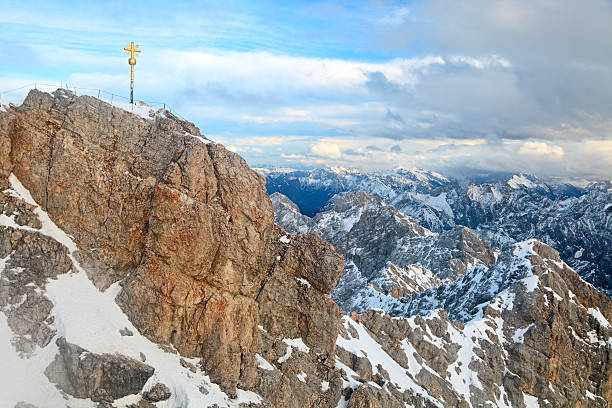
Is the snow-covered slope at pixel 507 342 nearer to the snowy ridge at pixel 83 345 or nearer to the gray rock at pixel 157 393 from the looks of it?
the snowy ridge at pixel 83 345

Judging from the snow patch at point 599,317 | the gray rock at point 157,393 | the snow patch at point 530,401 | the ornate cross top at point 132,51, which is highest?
the ornate cross top at point 132,51

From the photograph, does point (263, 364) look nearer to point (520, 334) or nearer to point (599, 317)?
point (520, 334)

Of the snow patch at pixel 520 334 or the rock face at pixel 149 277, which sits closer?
the rock face at pixel 149 277

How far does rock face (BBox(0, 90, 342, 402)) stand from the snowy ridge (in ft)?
3.88

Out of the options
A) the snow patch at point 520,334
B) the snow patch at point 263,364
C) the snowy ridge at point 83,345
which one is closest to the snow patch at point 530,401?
the snow patch at point 520,334

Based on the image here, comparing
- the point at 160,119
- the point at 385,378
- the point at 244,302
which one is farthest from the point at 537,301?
the point at 160,119

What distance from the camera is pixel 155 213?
52125 mm

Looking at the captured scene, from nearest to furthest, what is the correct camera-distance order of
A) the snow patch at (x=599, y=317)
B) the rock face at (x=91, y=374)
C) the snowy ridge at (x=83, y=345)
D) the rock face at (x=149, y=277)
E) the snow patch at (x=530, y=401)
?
the snowy ridge at (x=83, y=345)
the rock face at (x=91, y=374)
the rock face at (x=149, y=277)
the snow patch at (x=530, y=401)
the snow patch at (x=599, y=317)

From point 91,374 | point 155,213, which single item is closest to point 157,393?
point 91,374

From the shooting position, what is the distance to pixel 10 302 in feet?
144

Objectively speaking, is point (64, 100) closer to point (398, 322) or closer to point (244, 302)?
point (244, 302)

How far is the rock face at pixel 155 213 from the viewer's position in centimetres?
5031

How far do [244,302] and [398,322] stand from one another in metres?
57.1

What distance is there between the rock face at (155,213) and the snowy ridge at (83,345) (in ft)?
3.88
